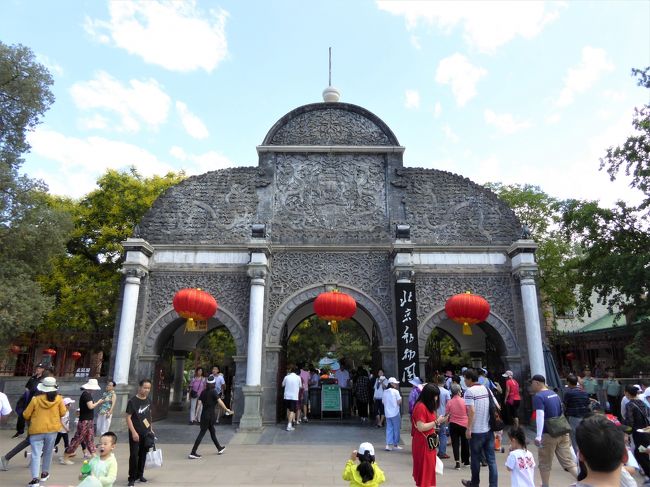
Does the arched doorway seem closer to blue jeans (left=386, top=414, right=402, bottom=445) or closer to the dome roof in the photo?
blue jeans (left=386, top=414, right=402, bottom=445)

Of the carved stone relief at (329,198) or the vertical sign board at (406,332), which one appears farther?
the carved stone relief at (329,198)

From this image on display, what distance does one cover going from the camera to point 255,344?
9406 mm

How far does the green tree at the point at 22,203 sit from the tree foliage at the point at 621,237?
1363 cm

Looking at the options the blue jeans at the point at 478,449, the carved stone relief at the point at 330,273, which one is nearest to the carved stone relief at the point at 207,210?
the carved stone relief at the point at 330,273

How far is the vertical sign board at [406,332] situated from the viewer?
914 centimetres

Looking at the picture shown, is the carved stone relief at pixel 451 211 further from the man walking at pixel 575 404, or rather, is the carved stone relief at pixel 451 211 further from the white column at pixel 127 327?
the white column at pixel 127 327

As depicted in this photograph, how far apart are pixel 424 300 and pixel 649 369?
20.0ft

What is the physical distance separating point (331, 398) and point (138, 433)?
6.63 metres

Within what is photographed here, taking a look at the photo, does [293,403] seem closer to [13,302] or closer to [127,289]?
[127,289]

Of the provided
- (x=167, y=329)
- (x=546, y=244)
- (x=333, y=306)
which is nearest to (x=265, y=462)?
(x=333, y=306)

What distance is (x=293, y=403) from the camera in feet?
30.6

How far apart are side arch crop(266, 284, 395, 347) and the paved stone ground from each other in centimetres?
190

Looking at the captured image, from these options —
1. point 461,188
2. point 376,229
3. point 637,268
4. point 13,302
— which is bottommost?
point 13,302

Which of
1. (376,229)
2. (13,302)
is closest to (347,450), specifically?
(376,229)
